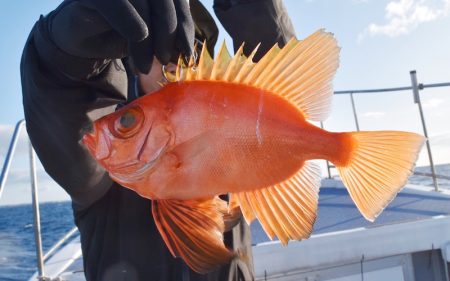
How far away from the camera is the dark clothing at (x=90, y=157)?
1117mm

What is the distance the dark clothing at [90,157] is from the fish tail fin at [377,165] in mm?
681

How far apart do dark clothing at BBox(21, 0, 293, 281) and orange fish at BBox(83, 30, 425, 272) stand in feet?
1.15

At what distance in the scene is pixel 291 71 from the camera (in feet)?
2.94

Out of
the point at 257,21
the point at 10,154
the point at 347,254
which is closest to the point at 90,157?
the point at 257,21

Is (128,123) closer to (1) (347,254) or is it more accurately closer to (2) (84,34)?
(2) (84,34)

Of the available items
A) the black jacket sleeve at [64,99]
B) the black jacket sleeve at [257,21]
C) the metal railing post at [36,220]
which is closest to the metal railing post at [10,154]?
the metal railing post at [36,220]

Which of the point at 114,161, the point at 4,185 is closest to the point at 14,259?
the point at 4,185

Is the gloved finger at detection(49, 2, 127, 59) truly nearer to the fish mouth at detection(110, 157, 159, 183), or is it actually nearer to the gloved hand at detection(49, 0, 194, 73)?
the gloved hand at detection(49, 0, 194, 73)

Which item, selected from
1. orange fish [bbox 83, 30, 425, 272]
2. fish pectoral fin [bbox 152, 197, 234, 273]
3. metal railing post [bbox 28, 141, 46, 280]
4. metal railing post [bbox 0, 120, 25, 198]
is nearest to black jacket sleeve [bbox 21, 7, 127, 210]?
orange fish [bbox 83, 30, 425, 272]

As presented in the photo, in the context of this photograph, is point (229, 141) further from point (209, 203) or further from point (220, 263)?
point (220, 263)

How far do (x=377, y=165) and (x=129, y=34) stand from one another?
67 centimetres

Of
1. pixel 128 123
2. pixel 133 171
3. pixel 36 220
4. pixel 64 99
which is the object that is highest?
pixel 64 99

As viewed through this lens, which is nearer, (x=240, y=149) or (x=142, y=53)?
(x=240, y=149)

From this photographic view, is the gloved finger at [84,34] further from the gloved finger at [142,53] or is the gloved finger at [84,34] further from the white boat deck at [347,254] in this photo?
the white boat deck at [347,254]
